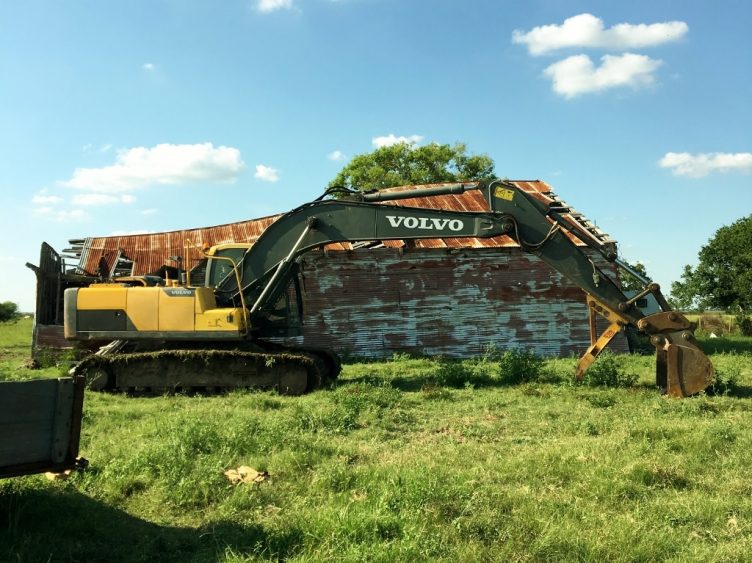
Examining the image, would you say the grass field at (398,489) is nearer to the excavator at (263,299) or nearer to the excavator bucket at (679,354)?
the excavator bucket at (679,354)

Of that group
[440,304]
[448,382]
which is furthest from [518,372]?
[440,304]

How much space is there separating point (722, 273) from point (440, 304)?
3036 centimetres

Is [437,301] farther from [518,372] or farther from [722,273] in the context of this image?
[722,273]

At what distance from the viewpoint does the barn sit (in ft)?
Result: 58.3

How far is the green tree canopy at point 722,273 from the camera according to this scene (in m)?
39.6

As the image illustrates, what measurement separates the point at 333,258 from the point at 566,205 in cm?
853

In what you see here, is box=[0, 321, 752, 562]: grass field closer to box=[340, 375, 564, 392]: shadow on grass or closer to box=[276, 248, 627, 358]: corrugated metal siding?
box=[340, 375, 564, 392]: shadow on grass

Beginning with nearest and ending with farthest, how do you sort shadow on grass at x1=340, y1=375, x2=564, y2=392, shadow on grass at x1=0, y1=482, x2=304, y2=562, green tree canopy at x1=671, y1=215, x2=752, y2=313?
shadow on grass at x1=0, y1=482, x2=304, y2=562, shadow on grass at x1=340, y1=375, x2=564, y2=392, green tree canopy at x1=671, y1=215, x2=752, y2=313

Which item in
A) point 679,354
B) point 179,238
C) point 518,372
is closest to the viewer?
point 679,354

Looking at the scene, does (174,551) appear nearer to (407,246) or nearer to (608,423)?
(608,423)

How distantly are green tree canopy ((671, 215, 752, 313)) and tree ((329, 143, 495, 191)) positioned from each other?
595 inches

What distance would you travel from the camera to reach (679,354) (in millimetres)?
9883

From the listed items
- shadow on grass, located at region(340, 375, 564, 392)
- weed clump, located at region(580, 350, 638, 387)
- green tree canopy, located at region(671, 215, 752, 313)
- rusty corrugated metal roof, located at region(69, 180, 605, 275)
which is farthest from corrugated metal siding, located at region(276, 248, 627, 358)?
green tree canopy, located at region(671, 215, 752, 313)

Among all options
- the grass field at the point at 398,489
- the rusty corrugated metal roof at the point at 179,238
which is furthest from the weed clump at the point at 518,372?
the rusty corrugated metal roof at the point at 179,238
